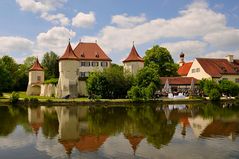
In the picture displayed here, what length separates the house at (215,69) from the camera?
190ft

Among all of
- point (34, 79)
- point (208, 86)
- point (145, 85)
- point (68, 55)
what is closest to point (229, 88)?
point (208, 86)

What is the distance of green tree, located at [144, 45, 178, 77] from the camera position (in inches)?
2532

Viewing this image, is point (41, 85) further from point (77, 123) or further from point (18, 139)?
point (18, 139)

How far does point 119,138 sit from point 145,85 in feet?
93.1

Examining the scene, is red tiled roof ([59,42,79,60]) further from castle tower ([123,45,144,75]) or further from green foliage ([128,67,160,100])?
green foliage ([128,67,160,100])

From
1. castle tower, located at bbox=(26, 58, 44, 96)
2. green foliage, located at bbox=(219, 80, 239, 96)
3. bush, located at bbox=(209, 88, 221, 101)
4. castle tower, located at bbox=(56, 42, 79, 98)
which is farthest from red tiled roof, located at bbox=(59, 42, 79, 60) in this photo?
green foliage, located at bbox=(219, 80, 239, 96)

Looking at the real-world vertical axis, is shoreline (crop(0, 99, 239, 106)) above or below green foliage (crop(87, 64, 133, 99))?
below

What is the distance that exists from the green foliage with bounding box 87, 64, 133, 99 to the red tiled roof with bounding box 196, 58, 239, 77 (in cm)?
1687

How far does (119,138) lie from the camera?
61.5 ft

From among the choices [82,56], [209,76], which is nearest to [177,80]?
[209,76]

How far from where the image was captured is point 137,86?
4606 centimetres

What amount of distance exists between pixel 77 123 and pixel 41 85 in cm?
3355

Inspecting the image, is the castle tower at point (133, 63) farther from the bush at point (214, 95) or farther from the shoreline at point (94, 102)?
the bush at point (214, 95)

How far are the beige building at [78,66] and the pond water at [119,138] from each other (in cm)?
2311
